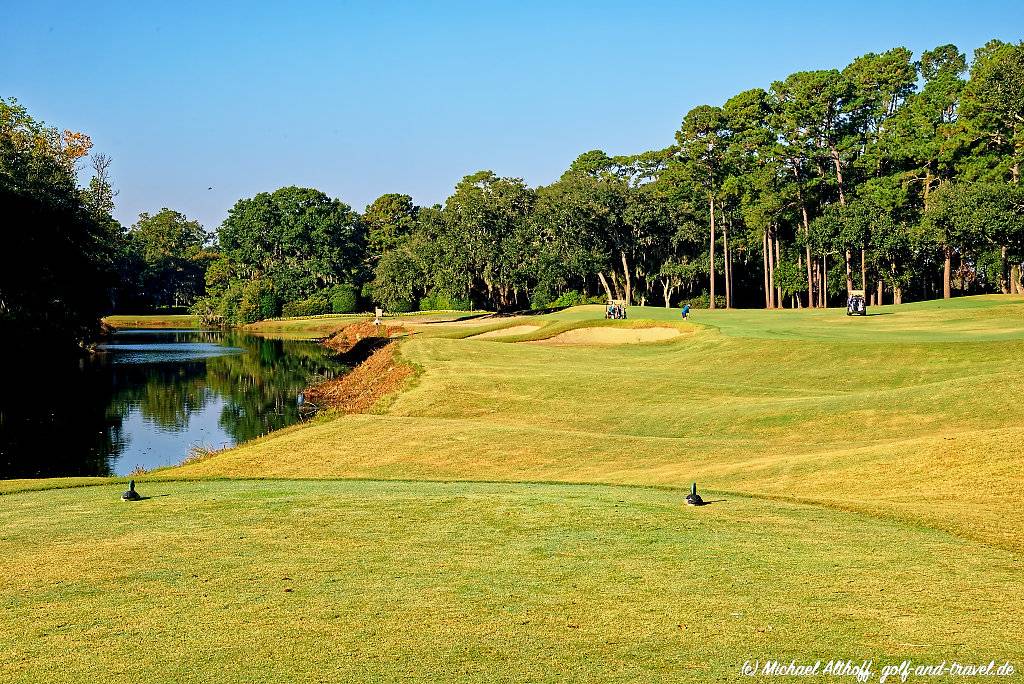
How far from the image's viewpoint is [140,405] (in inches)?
1785

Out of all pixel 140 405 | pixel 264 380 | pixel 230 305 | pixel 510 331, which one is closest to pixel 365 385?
pixel 140 405

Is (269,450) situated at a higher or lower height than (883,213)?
lower

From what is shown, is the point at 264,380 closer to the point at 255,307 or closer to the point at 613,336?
the point at 613,336

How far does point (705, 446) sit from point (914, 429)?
5759 millimetres

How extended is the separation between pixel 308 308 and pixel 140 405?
301 feet

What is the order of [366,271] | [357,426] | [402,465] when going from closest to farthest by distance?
[402,465], [357,426], [366,271]

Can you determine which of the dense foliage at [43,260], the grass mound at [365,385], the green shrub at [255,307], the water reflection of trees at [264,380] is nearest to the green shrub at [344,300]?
the green shrub at [255,307]

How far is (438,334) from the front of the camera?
240ft

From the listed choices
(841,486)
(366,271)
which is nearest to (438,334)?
(841,486)

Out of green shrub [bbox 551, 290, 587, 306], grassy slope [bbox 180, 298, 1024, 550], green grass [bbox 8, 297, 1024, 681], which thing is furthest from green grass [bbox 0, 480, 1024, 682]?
green shrub [bbox 551, 290, 587, 306]

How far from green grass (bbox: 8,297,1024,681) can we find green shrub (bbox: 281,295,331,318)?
110877 millimetres

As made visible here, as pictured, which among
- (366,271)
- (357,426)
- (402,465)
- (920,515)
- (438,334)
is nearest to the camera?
(920,515)

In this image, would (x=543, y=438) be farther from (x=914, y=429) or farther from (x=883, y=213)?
(x=883, y=213)

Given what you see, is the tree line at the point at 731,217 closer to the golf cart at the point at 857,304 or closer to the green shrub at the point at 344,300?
the green shrub at the point at 344,300
